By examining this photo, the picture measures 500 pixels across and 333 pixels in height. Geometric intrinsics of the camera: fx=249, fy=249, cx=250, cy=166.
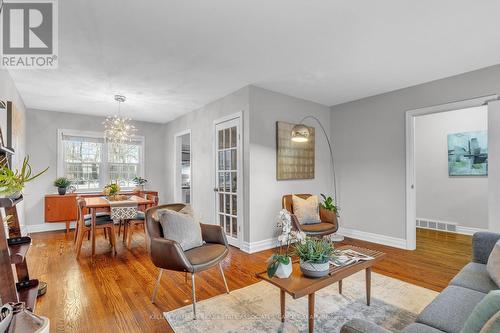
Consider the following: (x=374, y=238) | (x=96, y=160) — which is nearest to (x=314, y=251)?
(x=374, y=238)

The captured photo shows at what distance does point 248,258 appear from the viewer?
3.50m

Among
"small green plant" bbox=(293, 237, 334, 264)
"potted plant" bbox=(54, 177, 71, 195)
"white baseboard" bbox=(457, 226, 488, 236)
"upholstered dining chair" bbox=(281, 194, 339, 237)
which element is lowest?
"white baseboard" bbox=(457, 226, 488, 236)

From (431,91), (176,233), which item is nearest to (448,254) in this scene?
(431,91)

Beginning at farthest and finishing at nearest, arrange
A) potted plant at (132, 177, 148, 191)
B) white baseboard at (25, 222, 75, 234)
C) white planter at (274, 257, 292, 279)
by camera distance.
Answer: potted plant at (132, 177, 148, 191) → white baseboard at (25, 222, 75, 234) → white planter at (274, 257, 292, 279)

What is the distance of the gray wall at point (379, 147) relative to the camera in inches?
138

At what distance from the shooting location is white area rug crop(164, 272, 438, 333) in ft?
6.40

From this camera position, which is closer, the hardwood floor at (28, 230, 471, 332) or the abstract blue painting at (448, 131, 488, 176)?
the hardwood floor at (28, 230, 471, 332)

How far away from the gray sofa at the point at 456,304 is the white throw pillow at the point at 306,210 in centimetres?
194

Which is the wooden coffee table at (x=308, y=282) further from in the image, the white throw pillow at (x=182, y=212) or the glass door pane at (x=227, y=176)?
the glass door pane at (x=227, y=176)

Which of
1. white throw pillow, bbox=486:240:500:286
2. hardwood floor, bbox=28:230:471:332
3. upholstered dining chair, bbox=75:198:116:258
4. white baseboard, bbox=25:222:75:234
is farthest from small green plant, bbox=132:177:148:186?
white throw pillow, bbox=486:240:500:286

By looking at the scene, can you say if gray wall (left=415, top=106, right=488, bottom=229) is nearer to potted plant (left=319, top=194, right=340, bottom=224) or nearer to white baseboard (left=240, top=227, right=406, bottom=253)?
white baseboard (left=240, top=227, right=406, bottom=253)

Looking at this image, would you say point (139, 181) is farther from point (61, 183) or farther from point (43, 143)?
point (43, 143)

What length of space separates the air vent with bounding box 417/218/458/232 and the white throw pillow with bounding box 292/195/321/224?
291 cm

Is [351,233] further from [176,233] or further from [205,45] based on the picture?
[205,45]
